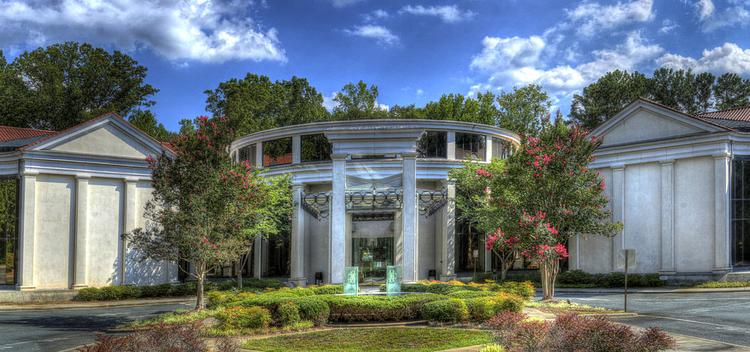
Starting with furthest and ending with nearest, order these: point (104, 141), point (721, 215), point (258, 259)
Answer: point (258, 259)
point (104, 141)
point (721, 215)

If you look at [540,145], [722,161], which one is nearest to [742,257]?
[722,161]

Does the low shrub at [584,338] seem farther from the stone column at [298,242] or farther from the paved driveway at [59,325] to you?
the stone column at [298,242]

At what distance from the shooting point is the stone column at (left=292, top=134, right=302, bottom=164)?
153 feet

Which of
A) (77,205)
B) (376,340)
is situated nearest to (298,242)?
(77,205)

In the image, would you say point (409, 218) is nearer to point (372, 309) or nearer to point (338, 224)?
point (338, 224)

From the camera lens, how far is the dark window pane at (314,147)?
150ft

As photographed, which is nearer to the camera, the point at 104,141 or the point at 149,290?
the point at 149,290

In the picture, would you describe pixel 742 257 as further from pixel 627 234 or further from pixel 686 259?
pixel 627 234

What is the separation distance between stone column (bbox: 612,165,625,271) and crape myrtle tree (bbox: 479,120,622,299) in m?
14.5

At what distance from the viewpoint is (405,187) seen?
28.8 meters

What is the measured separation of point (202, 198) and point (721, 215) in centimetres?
2845

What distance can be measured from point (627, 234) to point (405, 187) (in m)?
19.4

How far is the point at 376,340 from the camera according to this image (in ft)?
59.5

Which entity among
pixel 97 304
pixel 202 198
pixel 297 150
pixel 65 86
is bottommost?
pixel 97 304
